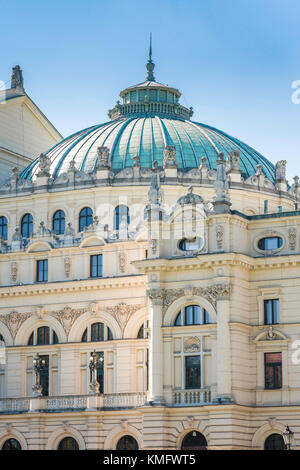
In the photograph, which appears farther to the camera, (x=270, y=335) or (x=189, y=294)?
(x=189, y=294)

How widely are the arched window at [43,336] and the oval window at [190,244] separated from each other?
1245cm

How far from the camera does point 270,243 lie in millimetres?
72812

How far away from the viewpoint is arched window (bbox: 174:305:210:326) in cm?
7188

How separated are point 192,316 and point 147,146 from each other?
2218 cm

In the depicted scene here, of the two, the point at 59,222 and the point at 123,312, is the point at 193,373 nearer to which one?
the point at 123,312

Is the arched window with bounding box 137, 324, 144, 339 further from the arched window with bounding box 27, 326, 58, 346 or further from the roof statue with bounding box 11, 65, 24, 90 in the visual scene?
the roof statue with bounding box 11, 65, 24, 90

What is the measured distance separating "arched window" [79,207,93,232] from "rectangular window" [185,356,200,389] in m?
19.1

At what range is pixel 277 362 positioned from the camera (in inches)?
2785

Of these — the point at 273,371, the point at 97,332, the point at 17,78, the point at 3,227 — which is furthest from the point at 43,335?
the point at 17,78

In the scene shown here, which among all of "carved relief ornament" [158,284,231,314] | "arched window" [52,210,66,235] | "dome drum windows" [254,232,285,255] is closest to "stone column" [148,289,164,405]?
"carved relief ornament" [158,284,231,314]

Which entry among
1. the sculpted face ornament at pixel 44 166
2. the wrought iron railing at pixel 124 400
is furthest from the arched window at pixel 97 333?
the sculpted face ornament at pixel 44 166

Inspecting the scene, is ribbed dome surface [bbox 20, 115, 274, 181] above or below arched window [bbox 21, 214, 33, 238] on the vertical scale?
above
